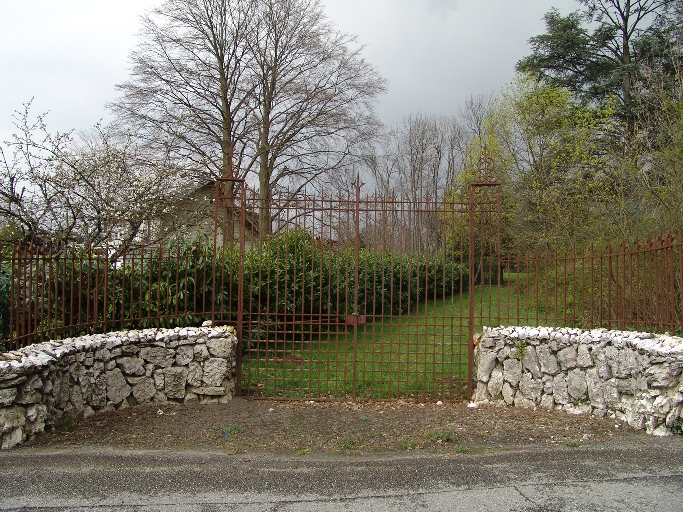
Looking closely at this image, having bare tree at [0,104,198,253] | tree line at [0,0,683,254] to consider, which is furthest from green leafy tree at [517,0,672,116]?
bare tree at [0,104,198,253]

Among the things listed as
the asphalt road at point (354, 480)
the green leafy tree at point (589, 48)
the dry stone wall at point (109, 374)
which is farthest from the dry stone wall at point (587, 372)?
the green leafy tree at point (589, 48)

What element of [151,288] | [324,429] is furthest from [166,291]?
[324,429]

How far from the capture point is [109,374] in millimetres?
6266

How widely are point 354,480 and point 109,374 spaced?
354 centimetres

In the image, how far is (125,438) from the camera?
211 inches

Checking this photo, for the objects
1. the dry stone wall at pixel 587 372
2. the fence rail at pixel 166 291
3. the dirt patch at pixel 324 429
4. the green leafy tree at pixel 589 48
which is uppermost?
the green leafy tree at pixel 589 48

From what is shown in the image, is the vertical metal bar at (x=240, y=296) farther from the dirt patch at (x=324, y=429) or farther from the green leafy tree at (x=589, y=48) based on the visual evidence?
the green leafy tree at (x=589, y=48)

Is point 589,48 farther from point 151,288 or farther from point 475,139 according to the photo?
point 151,288

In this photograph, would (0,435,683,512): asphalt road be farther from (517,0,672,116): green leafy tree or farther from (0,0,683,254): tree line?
(517,0,672,116): green leafy tree

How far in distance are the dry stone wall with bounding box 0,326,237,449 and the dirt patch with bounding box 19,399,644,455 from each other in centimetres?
16

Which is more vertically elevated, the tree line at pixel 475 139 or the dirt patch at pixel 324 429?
the tree line at pixel 475 139

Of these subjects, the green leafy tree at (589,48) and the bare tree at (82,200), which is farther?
the green leafy tree at (589,48)

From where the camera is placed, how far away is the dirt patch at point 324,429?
5254 millimetres

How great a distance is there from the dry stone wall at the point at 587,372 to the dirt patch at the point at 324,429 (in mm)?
222
